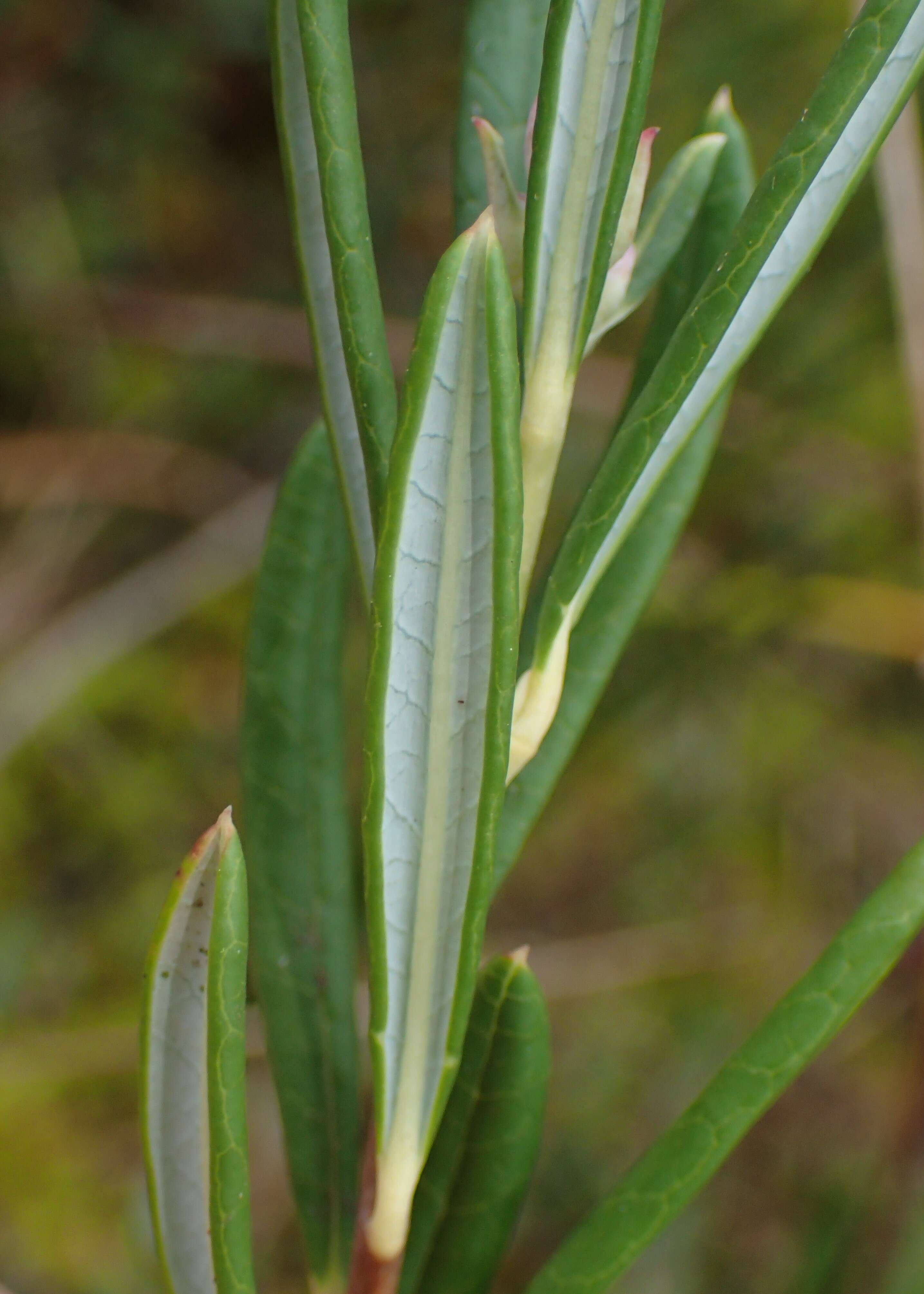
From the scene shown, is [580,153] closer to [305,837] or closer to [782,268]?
[782,268]

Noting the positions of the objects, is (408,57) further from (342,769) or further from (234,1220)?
(234,1220)

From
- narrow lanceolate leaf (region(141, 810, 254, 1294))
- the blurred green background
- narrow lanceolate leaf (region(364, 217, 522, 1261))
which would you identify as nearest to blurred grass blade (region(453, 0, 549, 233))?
narrow lanceolate leaf (region(364, 217, 522, 1261))

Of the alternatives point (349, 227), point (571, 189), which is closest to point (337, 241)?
point (349, 227)

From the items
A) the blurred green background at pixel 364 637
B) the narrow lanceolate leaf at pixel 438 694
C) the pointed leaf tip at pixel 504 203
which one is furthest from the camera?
the blurred green background at pixel 364 637

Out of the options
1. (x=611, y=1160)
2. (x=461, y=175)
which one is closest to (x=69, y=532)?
(x=611, y=1160)

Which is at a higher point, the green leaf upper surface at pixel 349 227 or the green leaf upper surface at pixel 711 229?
the green leaf upper surface at pixel 711 229

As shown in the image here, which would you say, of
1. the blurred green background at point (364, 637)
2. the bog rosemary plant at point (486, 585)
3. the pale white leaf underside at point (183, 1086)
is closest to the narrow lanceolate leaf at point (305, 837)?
the bog rosemary plant at point (486, 585)

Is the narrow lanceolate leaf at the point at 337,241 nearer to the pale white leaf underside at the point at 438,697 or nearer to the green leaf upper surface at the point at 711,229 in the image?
the pale white leaf underside at the point at 438,697
